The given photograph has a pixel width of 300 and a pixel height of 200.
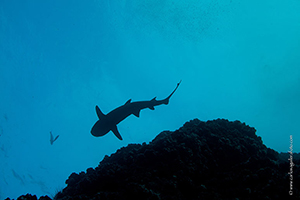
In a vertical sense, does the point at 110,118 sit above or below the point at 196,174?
above

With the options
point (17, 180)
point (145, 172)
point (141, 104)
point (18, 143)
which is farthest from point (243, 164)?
point (18, 143)

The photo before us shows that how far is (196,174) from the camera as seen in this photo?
4340 millimetres

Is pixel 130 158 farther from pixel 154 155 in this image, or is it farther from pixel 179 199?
pixel 179 199

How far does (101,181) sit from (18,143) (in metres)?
92.5

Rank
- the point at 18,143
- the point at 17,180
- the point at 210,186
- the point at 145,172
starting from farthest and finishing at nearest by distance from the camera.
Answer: the point at 18,143
the point at 17,180
the point at 145,172
the point at 210,186

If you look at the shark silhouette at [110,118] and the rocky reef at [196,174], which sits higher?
the shark silhouette at [110,118]

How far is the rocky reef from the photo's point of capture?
3495mm

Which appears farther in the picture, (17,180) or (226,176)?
(17,180)

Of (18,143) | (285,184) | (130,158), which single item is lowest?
(285,184)

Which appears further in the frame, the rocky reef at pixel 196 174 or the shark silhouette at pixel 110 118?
the shark silhouette at pixel 110 118

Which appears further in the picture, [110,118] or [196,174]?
[110,118]

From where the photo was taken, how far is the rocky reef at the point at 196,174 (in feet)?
11.5

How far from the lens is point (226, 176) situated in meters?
4.18

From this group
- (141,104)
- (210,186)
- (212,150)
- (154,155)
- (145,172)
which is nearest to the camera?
(210,186)
